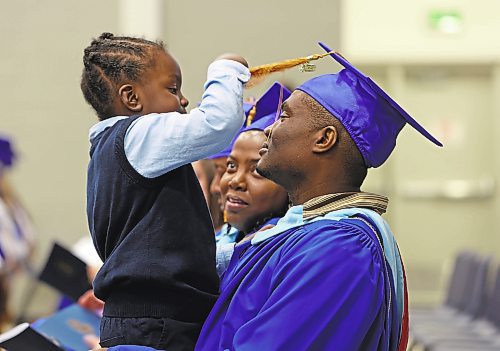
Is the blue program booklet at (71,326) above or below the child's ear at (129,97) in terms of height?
below

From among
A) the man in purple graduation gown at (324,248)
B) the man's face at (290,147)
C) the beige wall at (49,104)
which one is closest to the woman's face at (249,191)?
the man in purple graduation gown at (324,248)

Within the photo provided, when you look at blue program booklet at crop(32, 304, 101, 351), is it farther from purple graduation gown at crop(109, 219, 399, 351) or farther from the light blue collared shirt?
purple graduation gown at crop(109, 219, 399, 351)

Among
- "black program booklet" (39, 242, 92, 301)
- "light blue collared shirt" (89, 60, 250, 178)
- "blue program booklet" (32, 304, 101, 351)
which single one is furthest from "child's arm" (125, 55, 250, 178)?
"black program booklet" (39, 242, 92, 301)

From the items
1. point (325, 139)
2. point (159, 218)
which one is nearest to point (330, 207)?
point (325, 139)

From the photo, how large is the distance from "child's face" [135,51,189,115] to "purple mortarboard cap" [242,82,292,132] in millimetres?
548

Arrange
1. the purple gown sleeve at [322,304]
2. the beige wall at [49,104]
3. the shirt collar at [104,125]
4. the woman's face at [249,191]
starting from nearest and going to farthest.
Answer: the purple gown sleeve at [322,304]
the shirt collar at [104,125]
the woman's face at [249,191]
the beige wall at [49,104]

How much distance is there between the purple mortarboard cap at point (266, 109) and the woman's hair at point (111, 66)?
57 centimetres

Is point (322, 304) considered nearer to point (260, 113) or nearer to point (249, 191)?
point (249, 191)

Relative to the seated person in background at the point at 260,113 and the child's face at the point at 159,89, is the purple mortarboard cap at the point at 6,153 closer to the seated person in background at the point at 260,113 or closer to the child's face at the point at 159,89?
the seated person in background at the point at 260,113

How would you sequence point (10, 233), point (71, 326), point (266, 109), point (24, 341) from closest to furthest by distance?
point (24, 341)
point (266, 109)
point (71, 326)
point (10, 233)

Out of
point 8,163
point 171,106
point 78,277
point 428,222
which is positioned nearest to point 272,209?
point 171,106

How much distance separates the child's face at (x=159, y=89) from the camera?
223 cm

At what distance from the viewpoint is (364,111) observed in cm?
206

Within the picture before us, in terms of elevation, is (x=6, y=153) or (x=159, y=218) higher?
(x=159, y=218)
